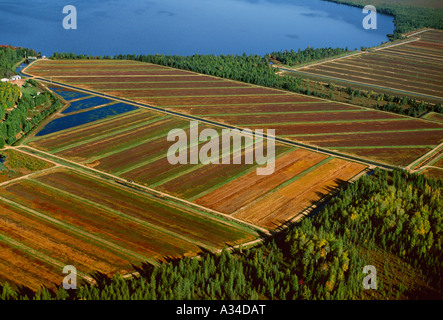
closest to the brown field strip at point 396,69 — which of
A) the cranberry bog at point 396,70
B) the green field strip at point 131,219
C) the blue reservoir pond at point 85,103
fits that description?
the cranberry bog at point 396,70

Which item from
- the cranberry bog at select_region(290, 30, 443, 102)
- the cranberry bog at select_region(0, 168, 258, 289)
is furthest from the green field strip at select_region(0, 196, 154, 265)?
the cranberry bog at select_region(290, 30, 443, 102)

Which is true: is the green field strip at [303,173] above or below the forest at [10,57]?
below

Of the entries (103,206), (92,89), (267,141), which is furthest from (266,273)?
(92,89)

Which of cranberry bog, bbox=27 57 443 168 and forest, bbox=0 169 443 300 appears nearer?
forest, bbox=0 169 443 300

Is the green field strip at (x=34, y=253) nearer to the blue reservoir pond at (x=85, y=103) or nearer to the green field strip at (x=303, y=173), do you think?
the green field strip at (x=303, y=173)

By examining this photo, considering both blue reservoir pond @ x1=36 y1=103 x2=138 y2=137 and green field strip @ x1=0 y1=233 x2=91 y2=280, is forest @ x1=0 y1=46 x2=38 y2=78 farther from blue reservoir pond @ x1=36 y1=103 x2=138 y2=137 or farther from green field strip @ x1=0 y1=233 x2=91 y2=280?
green field strip @ x1=0 y1=233 x2=91 y2=280

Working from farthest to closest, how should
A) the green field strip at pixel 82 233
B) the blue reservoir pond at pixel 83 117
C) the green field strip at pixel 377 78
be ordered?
the green field strip at pixel 377 78
the blue reservoir pond at pixel 83 117
the green field strip at pixel 82 233
